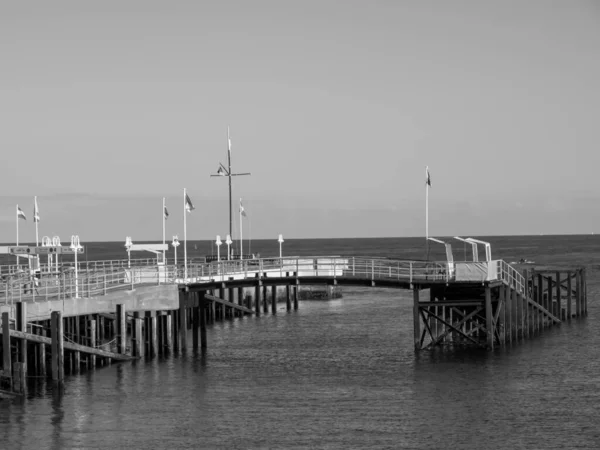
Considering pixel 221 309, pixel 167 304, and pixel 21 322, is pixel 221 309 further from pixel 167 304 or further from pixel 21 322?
pixel 21 322

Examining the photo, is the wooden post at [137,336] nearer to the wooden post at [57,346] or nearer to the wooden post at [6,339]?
the wooden post at [57,346]

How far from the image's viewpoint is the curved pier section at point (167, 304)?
5166cm

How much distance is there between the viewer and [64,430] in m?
41.4

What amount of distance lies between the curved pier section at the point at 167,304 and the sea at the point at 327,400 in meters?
1.27

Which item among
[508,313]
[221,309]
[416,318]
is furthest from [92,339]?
[221,309]

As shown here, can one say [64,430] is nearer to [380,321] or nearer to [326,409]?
[326,409]

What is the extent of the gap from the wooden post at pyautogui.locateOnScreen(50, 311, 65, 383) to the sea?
0.76 metres

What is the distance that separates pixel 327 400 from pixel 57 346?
486 inches

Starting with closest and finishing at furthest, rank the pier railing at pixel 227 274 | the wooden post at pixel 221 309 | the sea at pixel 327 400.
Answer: the sea at pixel 327 400
the pier railing at pixel 227 274
the wooden post at pixel 221 309

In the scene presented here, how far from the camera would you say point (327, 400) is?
46625mm

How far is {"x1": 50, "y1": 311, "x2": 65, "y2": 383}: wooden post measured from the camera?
4925 centimetres

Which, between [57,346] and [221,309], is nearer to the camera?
[57,346]

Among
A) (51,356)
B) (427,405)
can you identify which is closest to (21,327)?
(51,356)

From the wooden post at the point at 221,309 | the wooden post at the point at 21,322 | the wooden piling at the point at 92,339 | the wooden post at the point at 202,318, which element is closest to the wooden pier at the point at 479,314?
the wooden post at the point at 202,318
